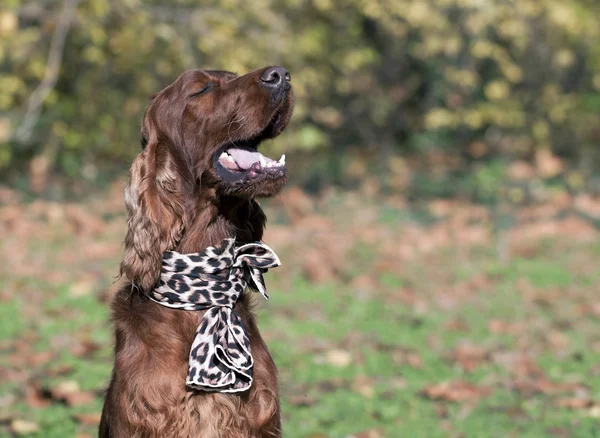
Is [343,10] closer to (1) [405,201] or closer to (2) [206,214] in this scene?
(1) [405,201]

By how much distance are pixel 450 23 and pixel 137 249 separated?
10.3 meters

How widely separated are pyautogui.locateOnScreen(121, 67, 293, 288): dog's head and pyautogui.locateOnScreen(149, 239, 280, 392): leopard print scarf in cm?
9

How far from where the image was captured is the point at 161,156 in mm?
3445

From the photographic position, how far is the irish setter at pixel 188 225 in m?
3.14

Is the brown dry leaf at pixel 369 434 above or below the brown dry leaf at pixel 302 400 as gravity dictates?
below

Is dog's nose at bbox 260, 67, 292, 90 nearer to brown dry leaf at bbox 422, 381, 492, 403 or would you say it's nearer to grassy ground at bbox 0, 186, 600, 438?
grassy ground at bbox 0, 186, 600, 438

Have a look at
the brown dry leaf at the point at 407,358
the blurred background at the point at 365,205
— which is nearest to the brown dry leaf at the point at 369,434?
the blurred background at the point at 365,205

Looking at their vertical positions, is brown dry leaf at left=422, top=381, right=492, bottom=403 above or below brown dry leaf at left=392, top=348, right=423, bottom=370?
below

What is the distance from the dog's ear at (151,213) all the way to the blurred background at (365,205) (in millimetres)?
1368

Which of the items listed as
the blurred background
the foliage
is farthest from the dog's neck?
the foliage

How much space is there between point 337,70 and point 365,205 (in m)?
2.81

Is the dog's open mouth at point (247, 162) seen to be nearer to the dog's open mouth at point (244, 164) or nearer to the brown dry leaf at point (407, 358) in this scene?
the dog's open mouth at point (244, 164)

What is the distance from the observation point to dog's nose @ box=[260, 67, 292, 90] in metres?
3.40

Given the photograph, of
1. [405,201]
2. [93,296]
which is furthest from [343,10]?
[93,296]
